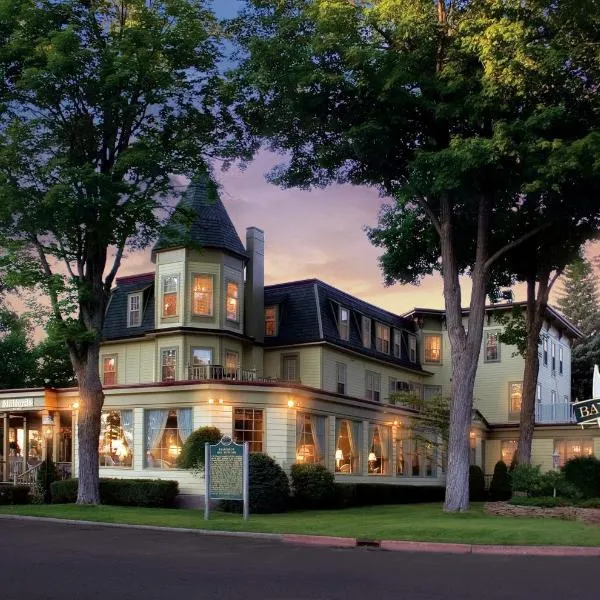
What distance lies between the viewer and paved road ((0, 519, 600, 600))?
10.7 meters

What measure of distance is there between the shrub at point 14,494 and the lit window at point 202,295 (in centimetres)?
995

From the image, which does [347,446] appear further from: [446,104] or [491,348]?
[491,348]

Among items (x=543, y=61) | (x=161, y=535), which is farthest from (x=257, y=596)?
(x=543, y=61)

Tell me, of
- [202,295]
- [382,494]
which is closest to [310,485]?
[382,494]

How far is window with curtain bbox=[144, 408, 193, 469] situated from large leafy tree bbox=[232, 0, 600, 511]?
947 cm

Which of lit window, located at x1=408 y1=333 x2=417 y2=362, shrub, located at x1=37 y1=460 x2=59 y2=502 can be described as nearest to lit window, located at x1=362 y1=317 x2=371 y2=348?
lit window, located at x1=408 y1=333 x2=417 y2=362

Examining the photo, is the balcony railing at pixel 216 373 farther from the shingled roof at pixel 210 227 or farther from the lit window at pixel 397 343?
the lit window at pixel 397 343

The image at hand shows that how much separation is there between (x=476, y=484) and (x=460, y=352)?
2009cm

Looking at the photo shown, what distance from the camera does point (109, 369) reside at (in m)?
41.4

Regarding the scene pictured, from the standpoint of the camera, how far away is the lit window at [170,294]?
37250 millimetres

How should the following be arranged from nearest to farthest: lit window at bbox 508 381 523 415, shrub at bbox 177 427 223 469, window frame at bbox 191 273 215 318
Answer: shrub at bbox 177 427 223 469, window frame at bbox 191 273 215 318, lit window at bbox 508 381 523 415

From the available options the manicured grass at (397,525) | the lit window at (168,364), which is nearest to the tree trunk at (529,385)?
the manicured grass at (397,525)

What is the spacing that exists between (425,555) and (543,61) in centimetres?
1342

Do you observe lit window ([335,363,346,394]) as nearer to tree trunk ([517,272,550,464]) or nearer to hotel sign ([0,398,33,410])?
tree trunk ([517,272,550,464])
